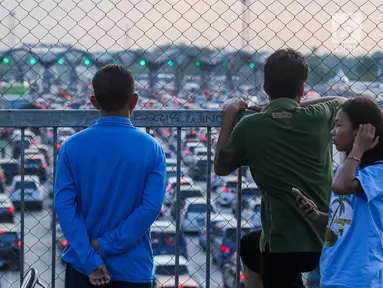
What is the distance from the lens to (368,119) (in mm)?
3525

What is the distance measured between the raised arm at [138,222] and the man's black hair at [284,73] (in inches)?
30.0

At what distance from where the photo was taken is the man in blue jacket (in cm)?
341

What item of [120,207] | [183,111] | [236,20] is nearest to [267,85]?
[183,111]

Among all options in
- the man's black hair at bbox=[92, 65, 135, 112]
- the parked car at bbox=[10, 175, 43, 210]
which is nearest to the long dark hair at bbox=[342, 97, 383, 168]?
Result: the man's black hair at bbox=[92, 65, 135, 112]

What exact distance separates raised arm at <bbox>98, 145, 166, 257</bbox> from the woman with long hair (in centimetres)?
68

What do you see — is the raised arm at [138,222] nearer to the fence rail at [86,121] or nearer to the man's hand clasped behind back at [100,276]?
the man's hand clasped behind back at [100,276]

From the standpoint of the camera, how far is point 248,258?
409 centimetres

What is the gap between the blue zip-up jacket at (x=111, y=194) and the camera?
3.42 metres

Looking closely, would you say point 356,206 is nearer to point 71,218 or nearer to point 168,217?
point 71,218

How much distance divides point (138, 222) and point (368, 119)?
119 centimetres

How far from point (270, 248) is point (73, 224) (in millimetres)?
1002

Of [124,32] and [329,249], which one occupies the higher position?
[124,32]

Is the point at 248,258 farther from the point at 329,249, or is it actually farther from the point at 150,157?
the point at 150,157

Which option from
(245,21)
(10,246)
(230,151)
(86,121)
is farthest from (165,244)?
(230,151)
